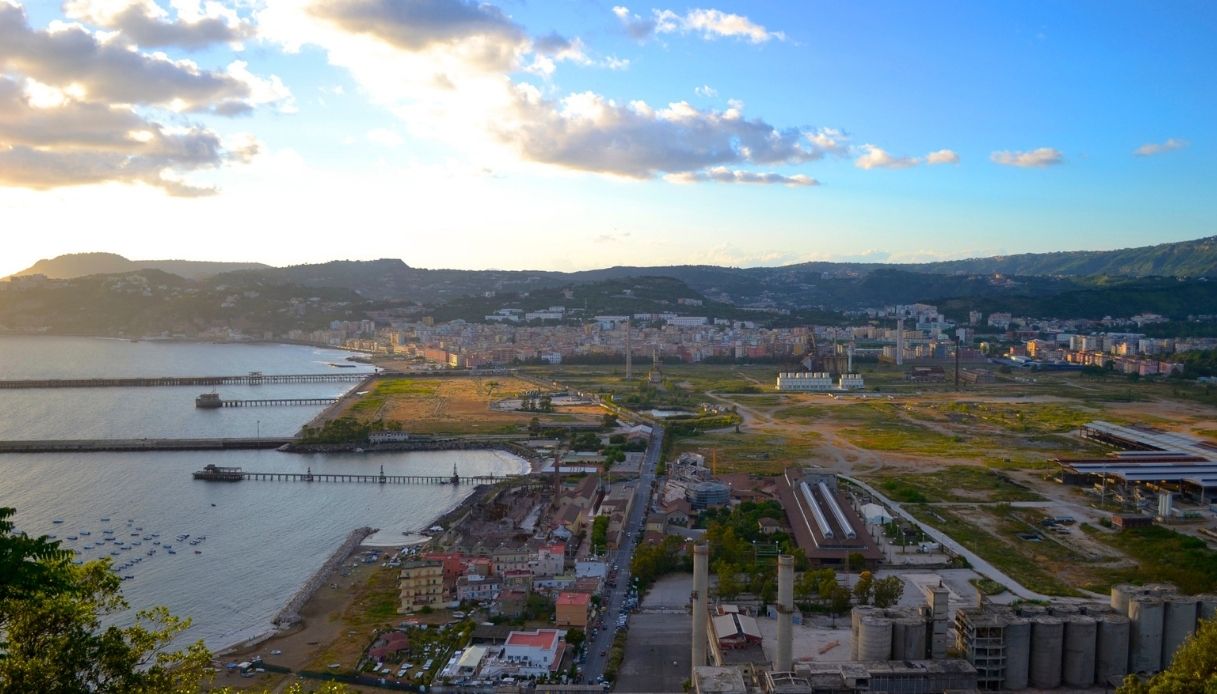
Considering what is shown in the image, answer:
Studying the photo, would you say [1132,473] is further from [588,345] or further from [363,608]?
[588,345]

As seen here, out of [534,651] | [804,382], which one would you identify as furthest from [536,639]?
[804,382]

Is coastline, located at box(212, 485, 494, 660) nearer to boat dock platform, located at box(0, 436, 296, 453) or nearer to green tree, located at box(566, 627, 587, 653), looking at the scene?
green tree, located at box(566, 627, 587, 653)

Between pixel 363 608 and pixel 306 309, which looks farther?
pixel 306 309

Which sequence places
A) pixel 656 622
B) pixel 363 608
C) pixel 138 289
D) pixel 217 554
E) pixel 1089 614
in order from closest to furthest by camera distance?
pixel 1089 614 → pixel 656 622 → pixel 363 608 → pixel 217 554 → pixel 138 289

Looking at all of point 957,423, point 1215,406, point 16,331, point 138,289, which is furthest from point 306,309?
point 1215,406

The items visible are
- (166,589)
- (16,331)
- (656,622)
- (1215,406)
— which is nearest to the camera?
(656,622)

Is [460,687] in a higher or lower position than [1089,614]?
lower

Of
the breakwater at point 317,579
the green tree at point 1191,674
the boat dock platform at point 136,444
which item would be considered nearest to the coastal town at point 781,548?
the breakwater at point 317,579

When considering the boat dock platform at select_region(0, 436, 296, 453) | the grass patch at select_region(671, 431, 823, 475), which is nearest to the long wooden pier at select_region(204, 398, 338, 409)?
the boat dock platform at select_region(0, 436, 296, 453)
